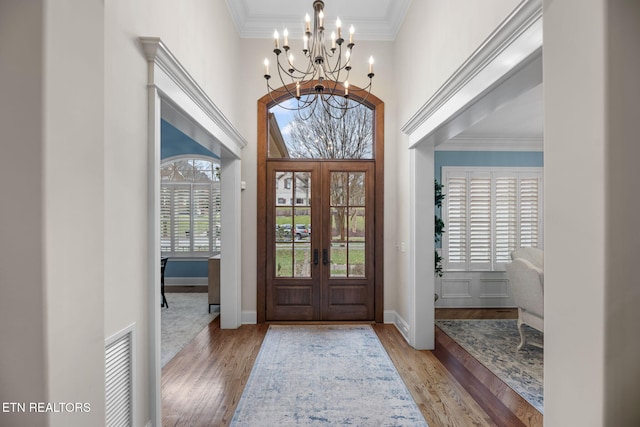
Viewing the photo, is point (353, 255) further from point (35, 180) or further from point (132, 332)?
point (35, 180)

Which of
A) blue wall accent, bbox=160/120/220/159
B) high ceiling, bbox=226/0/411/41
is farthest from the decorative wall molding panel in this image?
blue wall accent, bbox=160/120/220/159

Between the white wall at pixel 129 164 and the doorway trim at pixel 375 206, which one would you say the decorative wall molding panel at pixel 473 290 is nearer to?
the doorway trim at pixel 375 206

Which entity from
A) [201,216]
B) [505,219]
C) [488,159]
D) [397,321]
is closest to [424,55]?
[488,159]

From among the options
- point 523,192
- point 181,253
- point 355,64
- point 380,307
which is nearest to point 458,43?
point 355,64

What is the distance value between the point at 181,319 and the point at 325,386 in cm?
278

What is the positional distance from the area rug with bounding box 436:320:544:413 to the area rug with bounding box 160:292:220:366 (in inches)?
127

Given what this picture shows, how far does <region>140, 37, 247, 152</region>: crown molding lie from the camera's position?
73.6 inches

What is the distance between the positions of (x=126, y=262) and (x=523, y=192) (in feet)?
19.4

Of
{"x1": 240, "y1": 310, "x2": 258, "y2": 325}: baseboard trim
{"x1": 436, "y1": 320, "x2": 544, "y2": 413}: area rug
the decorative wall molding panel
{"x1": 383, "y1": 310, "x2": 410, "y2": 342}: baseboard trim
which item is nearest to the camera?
{"x1": 436, "y1": 320, "x2": 544, "y2": 413}: area rug

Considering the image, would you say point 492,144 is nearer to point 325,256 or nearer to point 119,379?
point 325,256

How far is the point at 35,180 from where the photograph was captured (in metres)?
0.92

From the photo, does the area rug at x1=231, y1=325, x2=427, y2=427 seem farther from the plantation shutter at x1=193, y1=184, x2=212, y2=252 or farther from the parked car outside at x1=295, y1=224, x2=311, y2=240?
the plantation shutter at x1=193, y1=184, x2=212, y2=252

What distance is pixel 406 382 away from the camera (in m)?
2.83

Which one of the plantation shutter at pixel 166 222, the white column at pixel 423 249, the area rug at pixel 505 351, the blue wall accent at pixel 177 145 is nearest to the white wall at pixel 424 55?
the white column at pixel 423 249
